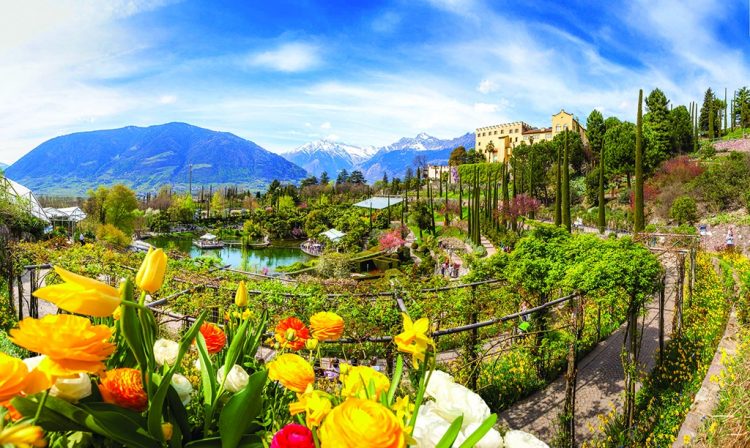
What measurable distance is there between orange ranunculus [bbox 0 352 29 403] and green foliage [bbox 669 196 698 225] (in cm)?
2337

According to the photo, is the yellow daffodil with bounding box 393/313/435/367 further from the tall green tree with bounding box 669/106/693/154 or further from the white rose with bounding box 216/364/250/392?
the tall green tree with bounding box 669/106/693/154

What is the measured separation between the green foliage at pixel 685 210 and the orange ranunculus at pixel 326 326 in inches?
897

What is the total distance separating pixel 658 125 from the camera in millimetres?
31969

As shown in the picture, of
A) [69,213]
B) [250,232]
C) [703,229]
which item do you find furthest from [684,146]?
[69,213]

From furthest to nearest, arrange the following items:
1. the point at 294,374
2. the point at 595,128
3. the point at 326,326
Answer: the point at 595,128 < the point at 326,326 < the point at 294,374

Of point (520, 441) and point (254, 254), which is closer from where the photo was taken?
point (520, 441)

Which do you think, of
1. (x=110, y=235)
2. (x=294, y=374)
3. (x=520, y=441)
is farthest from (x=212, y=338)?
(x=110, y=235)

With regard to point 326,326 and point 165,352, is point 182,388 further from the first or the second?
point 326,326

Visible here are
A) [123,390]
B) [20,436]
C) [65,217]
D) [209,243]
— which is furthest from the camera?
[209,243]

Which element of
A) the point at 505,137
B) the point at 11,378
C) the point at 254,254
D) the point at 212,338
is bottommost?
the point at 254,254

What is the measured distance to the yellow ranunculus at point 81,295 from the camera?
0.54 m

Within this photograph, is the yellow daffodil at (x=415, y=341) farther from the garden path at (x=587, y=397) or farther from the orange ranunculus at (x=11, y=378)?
the garden path at (x=587, y=397)

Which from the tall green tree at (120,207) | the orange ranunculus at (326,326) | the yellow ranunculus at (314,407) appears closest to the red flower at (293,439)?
the yellow ranunculus at (314,407)

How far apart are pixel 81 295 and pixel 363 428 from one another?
382mm
